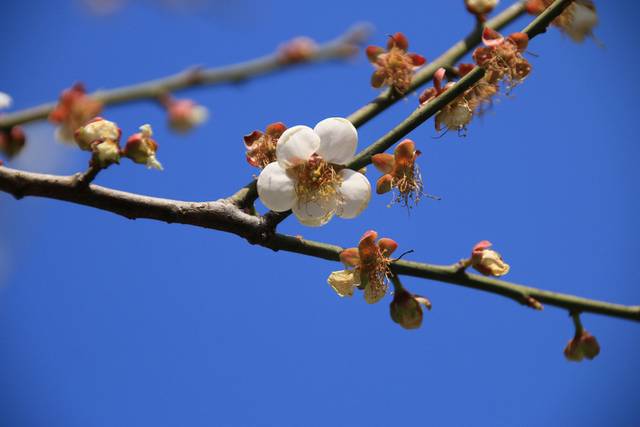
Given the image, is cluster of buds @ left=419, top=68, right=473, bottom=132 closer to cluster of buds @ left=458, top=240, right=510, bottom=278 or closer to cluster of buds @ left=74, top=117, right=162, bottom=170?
cluster of buds @ left=458, top=240, right=510, bottom=278

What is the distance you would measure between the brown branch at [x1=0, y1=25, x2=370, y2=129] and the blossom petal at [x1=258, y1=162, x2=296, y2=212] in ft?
2.37

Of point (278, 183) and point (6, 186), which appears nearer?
point (6, 186)

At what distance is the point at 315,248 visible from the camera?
1321mm

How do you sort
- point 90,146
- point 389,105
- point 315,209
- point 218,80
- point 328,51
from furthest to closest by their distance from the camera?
point 328,51, point 218,80, point 389,105, point 315,209, point 90,146

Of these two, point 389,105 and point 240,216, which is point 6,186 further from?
point 389,105

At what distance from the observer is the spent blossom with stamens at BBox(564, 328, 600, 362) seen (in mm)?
1503

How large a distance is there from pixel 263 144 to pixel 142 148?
28 centimetres

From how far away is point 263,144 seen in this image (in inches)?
59.6

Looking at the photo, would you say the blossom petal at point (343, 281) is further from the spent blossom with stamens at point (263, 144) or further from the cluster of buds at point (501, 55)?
the cluster of buds at point (501, 55)

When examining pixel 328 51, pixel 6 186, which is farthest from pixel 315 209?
pixel 328 51

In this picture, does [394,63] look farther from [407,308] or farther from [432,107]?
[407,308]

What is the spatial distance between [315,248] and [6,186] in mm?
570

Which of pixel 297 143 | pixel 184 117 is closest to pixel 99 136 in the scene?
pixel 297 143

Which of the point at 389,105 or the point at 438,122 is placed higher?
the point at 389,105
